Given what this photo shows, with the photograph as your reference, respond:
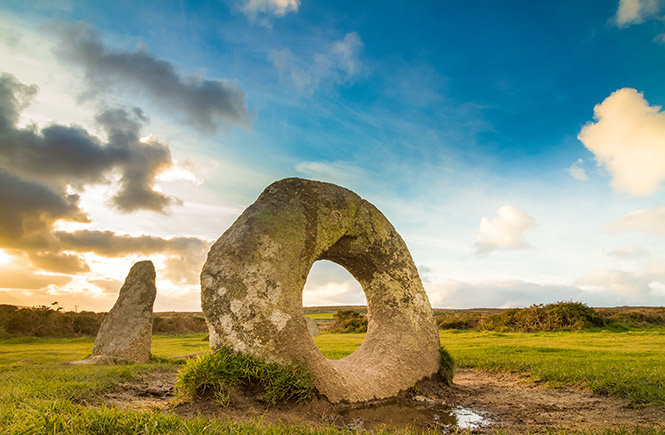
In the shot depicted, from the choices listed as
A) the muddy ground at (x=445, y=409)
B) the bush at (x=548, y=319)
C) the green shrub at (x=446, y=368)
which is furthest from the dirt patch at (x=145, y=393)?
the bush at (x=548, y=319)

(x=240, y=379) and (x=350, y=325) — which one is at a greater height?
(x=240, y=379)

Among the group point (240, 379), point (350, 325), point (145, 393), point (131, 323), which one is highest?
point (131, 323)

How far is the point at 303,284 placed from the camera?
23.6 ft

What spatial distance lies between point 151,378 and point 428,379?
20.9 feet

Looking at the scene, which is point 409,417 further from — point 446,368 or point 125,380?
point 125,380

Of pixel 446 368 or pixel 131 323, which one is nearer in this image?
pixel 446 368

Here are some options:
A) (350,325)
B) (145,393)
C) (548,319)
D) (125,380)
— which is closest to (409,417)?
(145,393)

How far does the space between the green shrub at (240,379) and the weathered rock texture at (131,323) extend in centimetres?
715

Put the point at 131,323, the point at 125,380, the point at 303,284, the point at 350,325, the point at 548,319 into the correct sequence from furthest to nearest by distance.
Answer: the point at 350,325 → the point at 548,319 → the point at 131,323 → the point at 125,380 → the point at 303,284

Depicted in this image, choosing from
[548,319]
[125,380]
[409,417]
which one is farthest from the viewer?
[548,319]

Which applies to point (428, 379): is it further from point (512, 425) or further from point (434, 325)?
point (512, 425)

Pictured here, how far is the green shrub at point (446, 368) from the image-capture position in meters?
8.82

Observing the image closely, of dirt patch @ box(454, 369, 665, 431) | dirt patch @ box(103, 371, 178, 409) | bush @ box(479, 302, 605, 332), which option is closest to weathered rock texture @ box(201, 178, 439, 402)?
dirt patch @ box(454, 369, 665, 431)

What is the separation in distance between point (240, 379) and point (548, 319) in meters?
30.4
